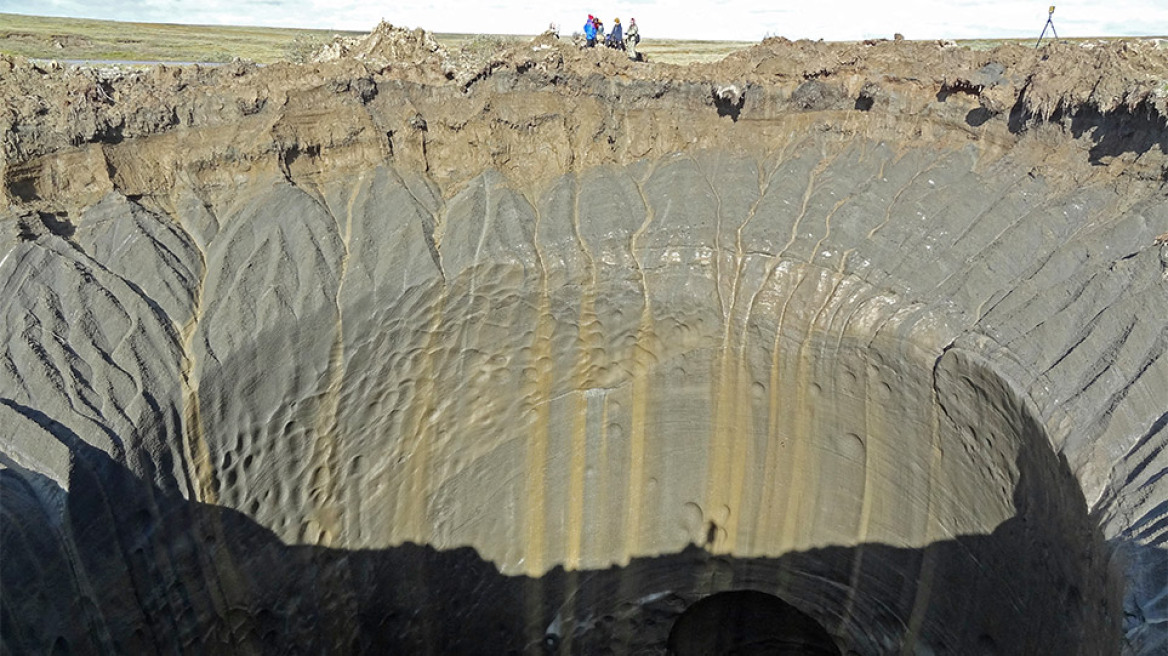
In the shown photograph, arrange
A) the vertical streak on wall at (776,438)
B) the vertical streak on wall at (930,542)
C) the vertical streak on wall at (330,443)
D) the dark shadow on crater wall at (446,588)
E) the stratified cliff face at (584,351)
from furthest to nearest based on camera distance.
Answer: the vertical streak on wall at (776,438), the vertical streak on wall at (930,542), the vertical streak on wall at (330,443), the stratified cliff face at (584,351), the dark shadow on crater wall at (446,588)

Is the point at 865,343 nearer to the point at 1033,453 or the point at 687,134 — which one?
the point at 1033,453

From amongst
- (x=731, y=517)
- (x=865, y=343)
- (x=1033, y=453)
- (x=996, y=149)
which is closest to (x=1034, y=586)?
(x=1033, y=453)

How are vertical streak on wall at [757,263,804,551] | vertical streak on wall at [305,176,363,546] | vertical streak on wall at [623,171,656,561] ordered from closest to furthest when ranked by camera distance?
vertical streak on wall at [305,176,363,546] → vertical streak on wall at [757,263,804,551] → vertical streak on wall at [623,171,656,561]

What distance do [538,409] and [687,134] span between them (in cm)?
363

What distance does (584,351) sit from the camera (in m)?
8.38

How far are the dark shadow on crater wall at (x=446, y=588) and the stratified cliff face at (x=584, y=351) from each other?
4cm

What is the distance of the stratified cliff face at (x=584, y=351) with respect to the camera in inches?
240

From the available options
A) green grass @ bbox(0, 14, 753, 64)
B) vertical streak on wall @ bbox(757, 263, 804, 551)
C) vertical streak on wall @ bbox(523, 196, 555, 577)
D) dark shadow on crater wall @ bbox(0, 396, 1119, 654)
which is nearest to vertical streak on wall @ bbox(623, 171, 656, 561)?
dark shadow on crater wall @ bbox(0, 396, 1119, 654)

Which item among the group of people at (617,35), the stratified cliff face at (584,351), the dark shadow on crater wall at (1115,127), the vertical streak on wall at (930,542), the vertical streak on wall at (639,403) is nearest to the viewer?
the stratified cliff face at (584,351)

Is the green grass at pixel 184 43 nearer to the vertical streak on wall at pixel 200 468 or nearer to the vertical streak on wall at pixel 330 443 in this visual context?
the vertical streak on wall at pixel 330 443

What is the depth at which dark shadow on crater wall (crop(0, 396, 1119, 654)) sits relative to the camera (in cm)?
546

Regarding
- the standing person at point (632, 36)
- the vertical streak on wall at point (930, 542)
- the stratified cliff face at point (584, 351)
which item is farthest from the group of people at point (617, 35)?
the vertical streak on wall at point (930, 542)

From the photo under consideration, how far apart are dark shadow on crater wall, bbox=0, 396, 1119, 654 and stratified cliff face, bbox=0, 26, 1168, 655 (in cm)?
4

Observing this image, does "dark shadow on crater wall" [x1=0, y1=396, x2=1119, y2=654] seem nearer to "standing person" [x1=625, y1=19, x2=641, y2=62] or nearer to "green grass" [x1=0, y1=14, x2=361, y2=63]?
"standing person" [x1=625, y1=19, x2=641, y2=62]
